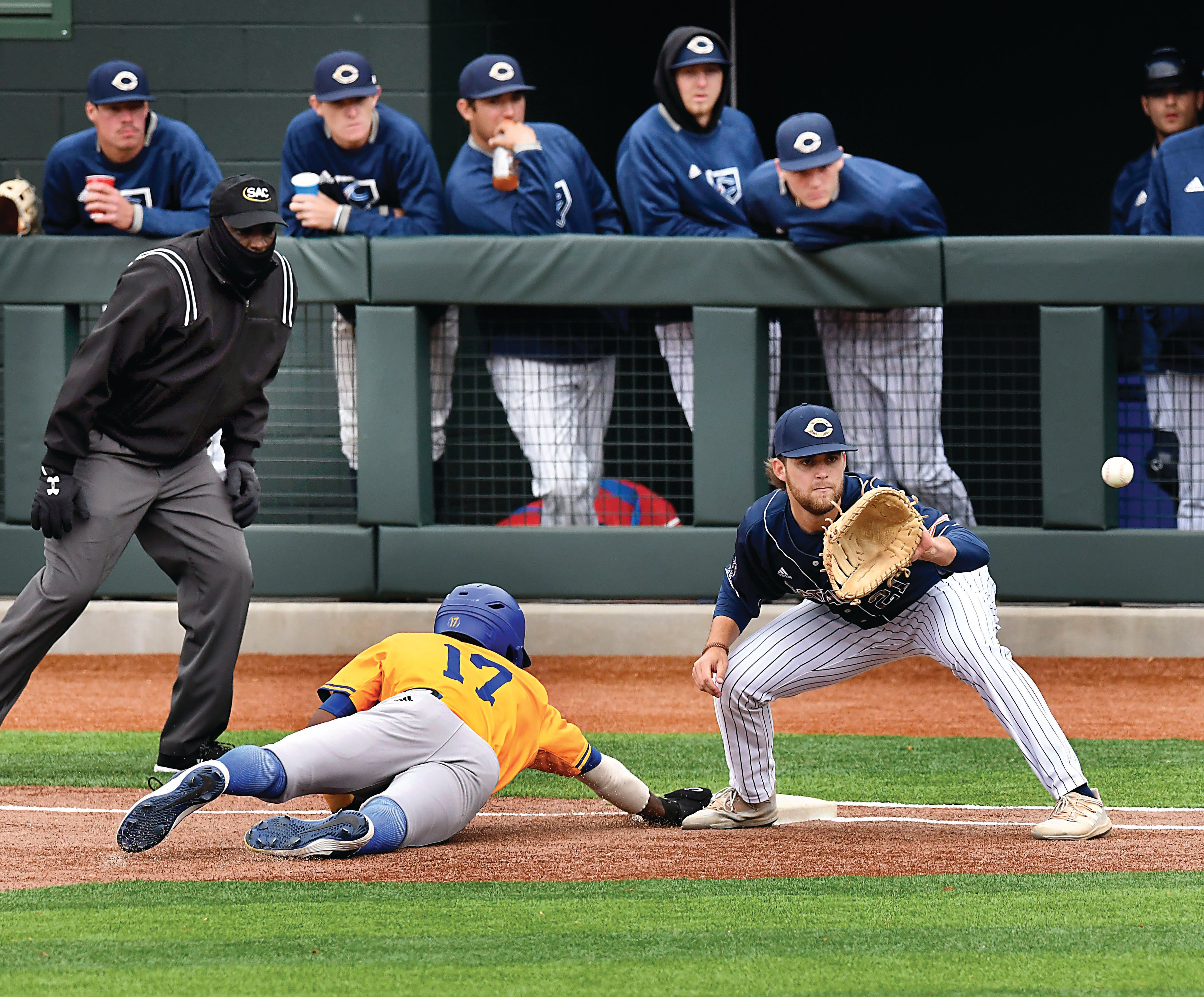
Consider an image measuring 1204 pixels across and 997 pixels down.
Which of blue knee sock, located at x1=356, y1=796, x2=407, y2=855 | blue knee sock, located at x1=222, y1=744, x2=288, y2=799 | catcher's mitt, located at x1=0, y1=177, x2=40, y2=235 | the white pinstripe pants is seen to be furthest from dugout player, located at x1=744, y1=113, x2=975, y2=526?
blue knee sock, located at x1=222, y1=744, x2=288, y2=799

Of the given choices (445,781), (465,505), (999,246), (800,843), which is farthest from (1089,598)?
(445,781)

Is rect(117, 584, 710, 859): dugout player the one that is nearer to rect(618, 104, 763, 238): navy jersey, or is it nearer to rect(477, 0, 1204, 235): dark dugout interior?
rect(618, 104, 763, 238): navy jersey

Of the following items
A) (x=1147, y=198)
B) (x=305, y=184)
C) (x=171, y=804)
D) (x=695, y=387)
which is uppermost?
(x=305, y=184)

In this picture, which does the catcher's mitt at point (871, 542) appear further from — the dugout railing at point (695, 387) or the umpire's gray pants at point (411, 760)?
the dugout railing at point (695, 387)

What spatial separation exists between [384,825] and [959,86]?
8.02 meters

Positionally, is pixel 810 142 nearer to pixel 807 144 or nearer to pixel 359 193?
pixel 807 144

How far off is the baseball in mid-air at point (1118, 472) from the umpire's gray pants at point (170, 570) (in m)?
3.98

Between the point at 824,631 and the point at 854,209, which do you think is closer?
the point at 824,631

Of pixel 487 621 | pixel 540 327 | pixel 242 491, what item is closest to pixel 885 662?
pixel 487 621

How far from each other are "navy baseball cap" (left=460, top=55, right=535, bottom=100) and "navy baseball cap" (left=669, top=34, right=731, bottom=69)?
0.76 m

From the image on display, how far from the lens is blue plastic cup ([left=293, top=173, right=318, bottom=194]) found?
7617 millimetres

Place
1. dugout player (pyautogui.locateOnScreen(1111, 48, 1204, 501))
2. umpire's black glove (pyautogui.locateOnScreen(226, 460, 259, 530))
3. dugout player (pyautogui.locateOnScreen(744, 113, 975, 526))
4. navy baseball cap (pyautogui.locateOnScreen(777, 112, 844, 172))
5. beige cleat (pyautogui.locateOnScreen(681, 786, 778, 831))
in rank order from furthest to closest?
dugout player (pyautogui.locateOnScreen(1111, 48, 1204, 501)), dugout player (pyautogui.locateOnScreen(744, 113, 975, 526)), navy baseball cap (pyautogui.locateOnScreen(777, 112, 844, 172)), umpire's black glove (pyautogui.locateOnScreen(226, 460, 259, 530)), beige cleat (pyautogui.locateOnScreen(681, 786, 778, 831))

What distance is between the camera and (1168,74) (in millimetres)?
7965

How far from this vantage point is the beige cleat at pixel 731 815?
459cm
